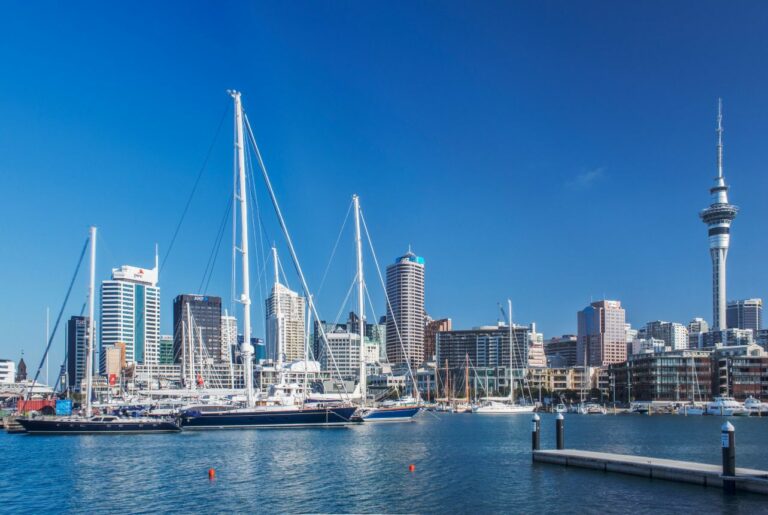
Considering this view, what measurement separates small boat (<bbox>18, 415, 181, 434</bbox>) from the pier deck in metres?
49.8

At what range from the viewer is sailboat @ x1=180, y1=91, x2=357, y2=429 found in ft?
280

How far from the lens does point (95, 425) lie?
84312 mm

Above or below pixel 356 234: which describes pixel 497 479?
below

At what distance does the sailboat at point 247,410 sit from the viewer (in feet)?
280

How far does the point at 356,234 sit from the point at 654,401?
118691 mm

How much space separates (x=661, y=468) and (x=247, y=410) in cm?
5975

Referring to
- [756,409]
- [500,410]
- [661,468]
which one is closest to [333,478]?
[661,468]

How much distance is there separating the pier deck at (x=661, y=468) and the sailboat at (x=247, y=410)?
42.8 m

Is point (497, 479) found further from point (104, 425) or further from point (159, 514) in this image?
point (104, 425)

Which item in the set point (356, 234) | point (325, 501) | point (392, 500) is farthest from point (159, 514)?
point (356, 234)

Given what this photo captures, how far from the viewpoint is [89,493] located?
141 ft

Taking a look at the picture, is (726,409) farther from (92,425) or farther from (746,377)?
(92,425)

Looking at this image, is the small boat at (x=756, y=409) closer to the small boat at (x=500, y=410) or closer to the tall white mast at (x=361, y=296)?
the small boat at (x=500, y=410)

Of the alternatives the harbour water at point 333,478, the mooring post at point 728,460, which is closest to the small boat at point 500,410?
the harbour water at point 333,478
